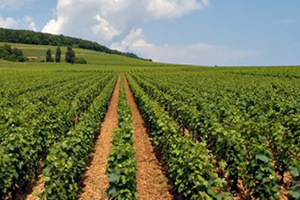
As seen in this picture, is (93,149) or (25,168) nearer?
(25,168)

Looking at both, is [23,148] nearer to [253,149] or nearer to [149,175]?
[149,175]

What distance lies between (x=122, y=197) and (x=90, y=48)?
7732 inches

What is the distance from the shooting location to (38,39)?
551 feet

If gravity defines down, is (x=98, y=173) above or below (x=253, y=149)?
below

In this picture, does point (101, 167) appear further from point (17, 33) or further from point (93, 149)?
point (17, 33)

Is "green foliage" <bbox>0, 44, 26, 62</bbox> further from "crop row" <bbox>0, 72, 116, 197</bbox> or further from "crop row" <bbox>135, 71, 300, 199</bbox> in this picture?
"crop row" <bbox>135, 71, 300, 199</bbox>

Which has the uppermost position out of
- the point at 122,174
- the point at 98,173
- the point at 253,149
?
the point at 253,149

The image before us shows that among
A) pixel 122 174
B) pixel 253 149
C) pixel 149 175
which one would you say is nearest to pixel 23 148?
pixel 122 174

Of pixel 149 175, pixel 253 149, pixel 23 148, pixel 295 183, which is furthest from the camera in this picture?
pixel 149 175

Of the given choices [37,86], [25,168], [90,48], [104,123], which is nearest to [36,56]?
[90,48]

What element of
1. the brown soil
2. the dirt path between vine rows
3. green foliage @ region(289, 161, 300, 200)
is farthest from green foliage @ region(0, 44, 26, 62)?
green foliage @ region(289, 161, 300, 200)

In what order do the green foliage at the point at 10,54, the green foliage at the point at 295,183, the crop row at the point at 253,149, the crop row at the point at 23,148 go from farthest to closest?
the green foliage at the point at 10,54 < the crop row at the point at 23,148 < the crop row at the point at 253,149 < the green foliage at the point at 295,183

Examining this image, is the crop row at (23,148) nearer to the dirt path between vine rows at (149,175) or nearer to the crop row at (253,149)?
the dirt path between vine rows at (149,175)

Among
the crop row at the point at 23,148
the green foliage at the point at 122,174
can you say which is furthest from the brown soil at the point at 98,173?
the crop row at the point at 23,148
